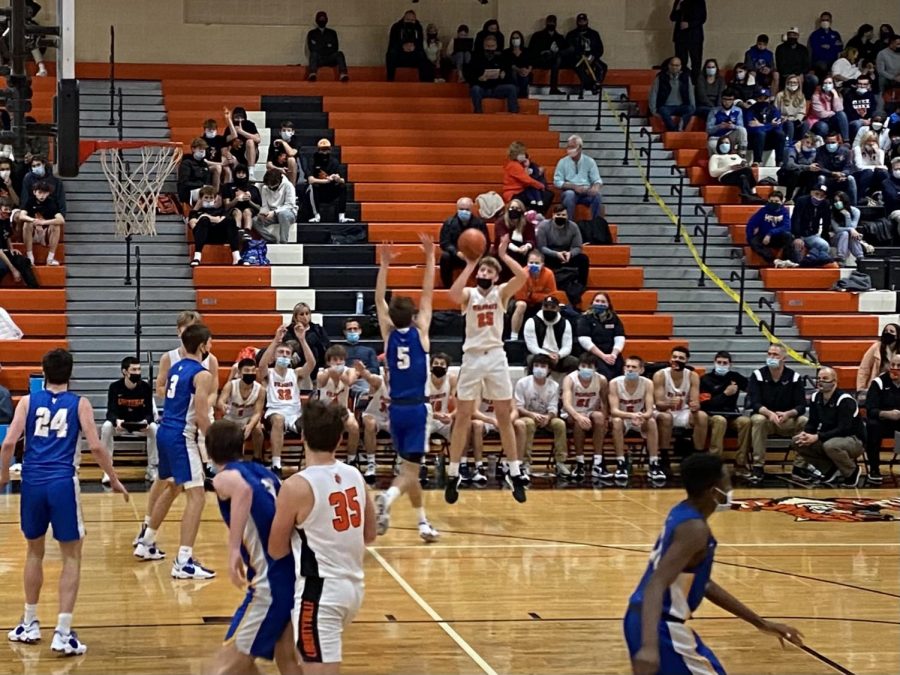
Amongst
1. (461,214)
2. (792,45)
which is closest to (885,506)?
(461,214)

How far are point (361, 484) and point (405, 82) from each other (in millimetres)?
16533

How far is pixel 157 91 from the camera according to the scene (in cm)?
2112

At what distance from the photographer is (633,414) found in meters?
14.9

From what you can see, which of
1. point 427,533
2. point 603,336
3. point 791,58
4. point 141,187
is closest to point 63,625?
point 427,533

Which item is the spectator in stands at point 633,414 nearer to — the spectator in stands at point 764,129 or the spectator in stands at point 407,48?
the spectator in stands at point 764,129

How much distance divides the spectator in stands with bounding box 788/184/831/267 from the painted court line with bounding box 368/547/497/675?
10.2m

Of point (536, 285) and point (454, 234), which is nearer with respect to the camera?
point (536, 285)

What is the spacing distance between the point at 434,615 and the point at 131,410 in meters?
6.30

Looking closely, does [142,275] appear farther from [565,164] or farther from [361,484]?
[361,484]

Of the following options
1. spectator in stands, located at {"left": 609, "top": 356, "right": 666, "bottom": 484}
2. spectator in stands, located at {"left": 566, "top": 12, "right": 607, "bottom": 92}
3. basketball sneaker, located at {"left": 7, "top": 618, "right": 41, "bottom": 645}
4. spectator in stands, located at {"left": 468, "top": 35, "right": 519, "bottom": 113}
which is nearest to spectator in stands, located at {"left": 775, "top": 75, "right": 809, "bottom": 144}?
spectator in stands, located at {"left": 566, "top": 12, "right": 607, "bottom": 92}

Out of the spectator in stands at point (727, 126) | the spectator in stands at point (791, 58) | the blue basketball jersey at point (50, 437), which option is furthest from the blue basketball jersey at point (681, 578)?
the spectator in stands at point (791, 58)

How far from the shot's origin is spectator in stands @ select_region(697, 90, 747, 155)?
66.9 ft

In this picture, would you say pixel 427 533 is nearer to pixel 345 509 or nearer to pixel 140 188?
pixel 345 509

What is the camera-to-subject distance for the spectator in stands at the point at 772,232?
61.7 feet
